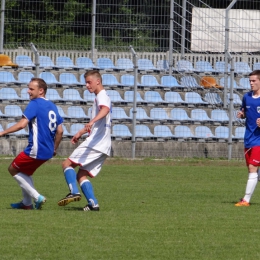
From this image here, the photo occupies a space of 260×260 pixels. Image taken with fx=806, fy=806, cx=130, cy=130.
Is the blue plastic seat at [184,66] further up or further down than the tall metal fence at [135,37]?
further down

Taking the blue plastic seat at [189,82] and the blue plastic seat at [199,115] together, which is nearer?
the blue plastic seat at [199,115]

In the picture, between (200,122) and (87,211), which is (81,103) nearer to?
(200,122)

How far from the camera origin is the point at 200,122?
21672 mm

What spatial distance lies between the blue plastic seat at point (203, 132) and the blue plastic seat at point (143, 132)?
1.31 metres

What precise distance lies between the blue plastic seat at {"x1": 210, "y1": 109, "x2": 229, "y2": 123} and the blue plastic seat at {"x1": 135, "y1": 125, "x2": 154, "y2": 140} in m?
2.09

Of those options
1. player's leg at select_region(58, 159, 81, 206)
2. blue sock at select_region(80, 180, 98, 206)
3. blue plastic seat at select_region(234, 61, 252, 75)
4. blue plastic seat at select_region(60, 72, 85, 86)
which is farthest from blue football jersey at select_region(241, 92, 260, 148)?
blue plastic seat at select_region(234, 61, 252, 75)

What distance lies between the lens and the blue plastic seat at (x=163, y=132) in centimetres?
2072

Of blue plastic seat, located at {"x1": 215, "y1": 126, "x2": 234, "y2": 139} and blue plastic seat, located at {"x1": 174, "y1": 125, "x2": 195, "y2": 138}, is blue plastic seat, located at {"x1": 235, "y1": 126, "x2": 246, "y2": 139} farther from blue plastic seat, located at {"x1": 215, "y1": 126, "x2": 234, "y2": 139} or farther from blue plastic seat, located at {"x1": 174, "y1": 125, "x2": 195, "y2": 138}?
blue plastic seat, located at {"x1": 174, "y1": 125, "x2": 195, "y2": 138}

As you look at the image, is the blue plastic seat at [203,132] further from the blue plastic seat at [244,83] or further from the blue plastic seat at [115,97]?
the blue plastic seat at [244,83]

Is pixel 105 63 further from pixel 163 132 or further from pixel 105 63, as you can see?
pixel 163 132

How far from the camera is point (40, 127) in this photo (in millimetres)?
10031

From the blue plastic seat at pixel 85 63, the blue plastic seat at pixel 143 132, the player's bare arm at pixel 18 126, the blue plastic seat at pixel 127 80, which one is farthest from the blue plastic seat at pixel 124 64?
the player's bare arm at pixel 18 126

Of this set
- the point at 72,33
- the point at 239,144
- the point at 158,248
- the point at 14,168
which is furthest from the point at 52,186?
the point at 72,33

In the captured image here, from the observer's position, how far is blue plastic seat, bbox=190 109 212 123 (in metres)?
21.7
